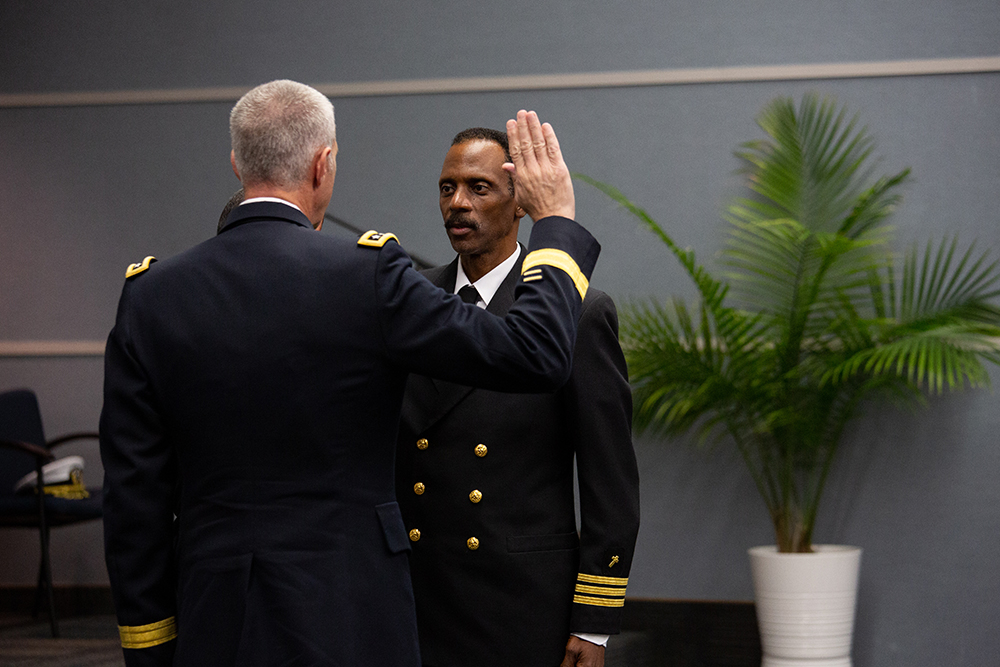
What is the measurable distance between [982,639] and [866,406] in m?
0.97

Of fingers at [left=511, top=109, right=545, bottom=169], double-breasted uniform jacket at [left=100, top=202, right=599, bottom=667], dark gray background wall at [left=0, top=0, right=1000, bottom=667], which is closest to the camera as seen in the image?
double-breasted uniform jacket at [left=100, top=202, right=599, bottom=667]

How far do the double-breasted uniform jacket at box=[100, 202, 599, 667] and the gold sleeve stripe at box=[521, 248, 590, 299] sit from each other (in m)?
0.04

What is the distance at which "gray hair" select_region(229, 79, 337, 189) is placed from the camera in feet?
3.88

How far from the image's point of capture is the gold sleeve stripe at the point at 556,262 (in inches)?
47.8

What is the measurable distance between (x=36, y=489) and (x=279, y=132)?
3172 millimetres

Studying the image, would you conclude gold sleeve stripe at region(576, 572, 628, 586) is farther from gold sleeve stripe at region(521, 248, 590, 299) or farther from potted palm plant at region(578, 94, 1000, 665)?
potted palm plant at region(578, 94, 1000, 665)

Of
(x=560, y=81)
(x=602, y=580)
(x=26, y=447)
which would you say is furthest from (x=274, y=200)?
(x=560, y=81)

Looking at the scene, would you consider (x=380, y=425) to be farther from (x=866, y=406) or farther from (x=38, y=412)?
(x=38, y=412)

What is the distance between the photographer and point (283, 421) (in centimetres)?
112

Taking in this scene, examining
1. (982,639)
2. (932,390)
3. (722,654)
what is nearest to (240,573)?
(722,654)

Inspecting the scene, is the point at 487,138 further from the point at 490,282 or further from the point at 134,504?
the point at 134,504

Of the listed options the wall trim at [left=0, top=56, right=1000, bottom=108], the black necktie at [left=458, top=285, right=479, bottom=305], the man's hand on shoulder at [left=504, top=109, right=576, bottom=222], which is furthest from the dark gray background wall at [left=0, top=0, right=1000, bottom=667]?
the man's hand on shoulder at [left=504, top=109, right=576, bottom=222]

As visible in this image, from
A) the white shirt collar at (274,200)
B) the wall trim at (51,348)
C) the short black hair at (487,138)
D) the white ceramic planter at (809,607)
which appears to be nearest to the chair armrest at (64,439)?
the wall trim at (51,348)

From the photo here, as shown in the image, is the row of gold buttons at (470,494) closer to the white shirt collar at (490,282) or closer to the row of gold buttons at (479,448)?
the row of gold buttons at (479,448)
